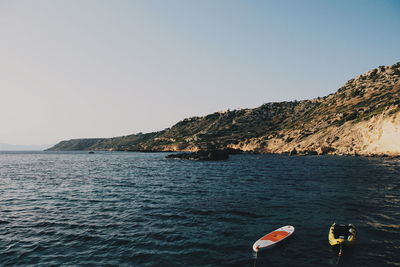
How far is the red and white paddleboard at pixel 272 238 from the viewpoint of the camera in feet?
49.1

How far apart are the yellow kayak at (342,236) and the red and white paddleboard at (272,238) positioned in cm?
255

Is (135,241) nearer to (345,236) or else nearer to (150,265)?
(150,265)

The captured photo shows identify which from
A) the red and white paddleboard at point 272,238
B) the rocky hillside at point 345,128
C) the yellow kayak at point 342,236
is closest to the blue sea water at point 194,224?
the red and white paddleboard at point 272,238

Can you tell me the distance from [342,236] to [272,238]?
4.25 meters

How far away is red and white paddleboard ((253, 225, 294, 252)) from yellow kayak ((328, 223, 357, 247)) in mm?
2553

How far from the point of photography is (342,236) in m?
15.3

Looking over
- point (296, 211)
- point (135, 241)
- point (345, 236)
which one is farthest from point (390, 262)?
point (135, 241)

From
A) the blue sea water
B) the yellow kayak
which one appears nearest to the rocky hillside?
the blue sea water

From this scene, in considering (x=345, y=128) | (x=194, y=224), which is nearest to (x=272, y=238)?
(x=194, y=224)

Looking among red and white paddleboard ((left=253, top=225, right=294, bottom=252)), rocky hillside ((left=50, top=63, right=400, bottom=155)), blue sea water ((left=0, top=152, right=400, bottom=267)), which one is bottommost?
blue sea water ((left=0, top=152, right=400, bottom=267))

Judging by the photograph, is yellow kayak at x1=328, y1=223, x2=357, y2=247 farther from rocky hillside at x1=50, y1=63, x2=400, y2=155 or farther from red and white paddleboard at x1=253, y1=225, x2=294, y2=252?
rocky hillside at x1=50, y1=63, x2=400, y2=155

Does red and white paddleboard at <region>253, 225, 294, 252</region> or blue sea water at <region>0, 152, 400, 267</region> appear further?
red and white paddleboard at <region>253, 225, 294, 252</region>

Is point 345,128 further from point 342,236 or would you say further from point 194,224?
point 194,224

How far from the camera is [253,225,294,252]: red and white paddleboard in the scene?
1495cm
